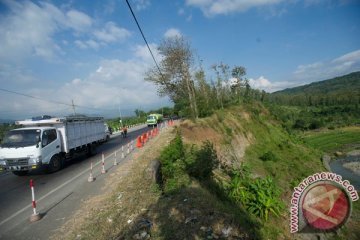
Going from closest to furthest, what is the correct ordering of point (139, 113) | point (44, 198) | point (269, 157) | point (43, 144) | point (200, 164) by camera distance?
1. point (44, 198)
2. point (200, 164)
3. point (43, 144)
4. point (269, 157)
5. point (139, 113)

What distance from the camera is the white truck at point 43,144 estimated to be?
1348 centimetres

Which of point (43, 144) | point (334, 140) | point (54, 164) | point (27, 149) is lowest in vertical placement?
point (334, 140)

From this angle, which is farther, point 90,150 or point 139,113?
point 139,113

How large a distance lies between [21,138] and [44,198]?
206 inches

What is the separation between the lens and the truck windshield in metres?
14.0

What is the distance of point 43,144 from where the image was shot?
1434 cm

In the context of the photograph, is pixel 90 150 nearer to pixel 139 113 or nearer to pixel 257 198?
pixel 257 198

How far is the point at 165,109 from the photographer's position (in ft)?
309

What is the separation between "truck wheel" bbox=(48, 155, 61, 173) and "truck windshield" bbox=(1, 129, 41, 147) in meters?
1.53

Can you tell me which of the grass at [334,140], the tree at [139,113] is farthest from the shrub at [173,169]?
the tree at [139,113]

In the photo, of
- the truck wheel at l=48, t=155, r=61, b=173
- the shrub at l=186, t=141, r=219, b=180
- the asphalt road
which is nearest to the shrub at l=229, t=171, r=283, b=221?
the shrub at l=186, t=141, r=219, b=180

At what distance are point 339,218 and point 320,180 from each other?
4319mm

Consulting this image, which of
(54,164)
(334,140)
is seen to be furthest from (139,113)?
(54,164)

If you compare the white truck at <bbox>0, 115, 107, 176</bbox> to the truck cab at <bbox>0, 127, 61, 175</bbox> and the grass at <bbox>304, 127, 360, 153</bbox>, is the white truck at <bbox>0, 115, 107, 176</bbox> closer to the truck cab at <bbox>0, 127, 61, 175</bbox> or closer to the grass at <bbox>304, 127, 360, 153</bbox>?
the truck cab at <bbox>0, 127, 61, 175</bbox>
